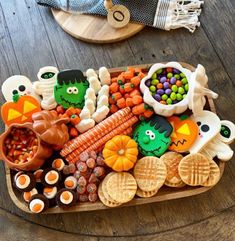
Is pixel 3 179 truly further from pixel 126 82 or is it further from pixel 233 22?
pixel 233 22

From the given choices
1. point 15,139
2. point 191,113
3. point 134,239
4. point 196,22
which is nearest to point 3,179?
point 15,139

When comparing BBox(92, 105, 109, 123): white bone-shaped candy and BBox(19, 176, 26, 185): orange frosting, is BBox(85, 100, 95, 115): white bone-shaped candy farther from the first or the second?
BBox(19, 176, 26, 185): orange frosting

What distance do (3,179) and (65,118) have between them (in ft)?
0.85

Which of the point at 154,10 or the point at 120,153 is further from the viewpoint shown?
the point at 154,10

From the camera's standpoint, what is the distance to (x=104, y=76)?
1.02m

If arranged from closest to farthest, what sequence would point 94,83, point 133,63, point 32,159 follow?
1. point 32,159
2. point 94,83
3. point 133,63

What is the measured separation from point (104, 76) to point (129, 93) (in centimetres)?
8

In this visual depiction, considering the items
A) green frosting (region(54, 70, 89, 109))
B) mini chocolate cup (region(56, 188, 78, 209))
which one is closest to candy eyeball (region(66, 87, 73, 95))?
green frosting (region(54, 70, 89, 109))

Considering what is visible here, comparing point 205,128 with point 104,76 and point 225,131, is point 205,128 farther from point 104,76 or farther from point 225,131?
Result: point 104,76

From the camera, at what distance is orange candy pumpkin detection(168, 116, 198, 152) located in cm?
→ 97

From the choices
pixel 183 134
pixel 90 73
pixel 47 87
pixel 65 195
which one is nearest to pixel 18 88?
pixel 47 87

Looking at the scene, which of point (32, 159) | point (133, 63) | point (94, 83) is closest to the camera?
point (32, 159)

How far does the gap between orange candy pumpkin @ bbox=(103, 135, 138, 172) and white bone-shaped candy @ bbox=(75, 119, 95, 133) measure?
0.07m

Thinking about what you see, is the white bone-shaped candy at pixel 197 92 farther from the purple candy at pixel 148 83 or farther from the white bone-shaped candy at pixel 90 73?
the white bone-shaped candy at pixel 90 73
